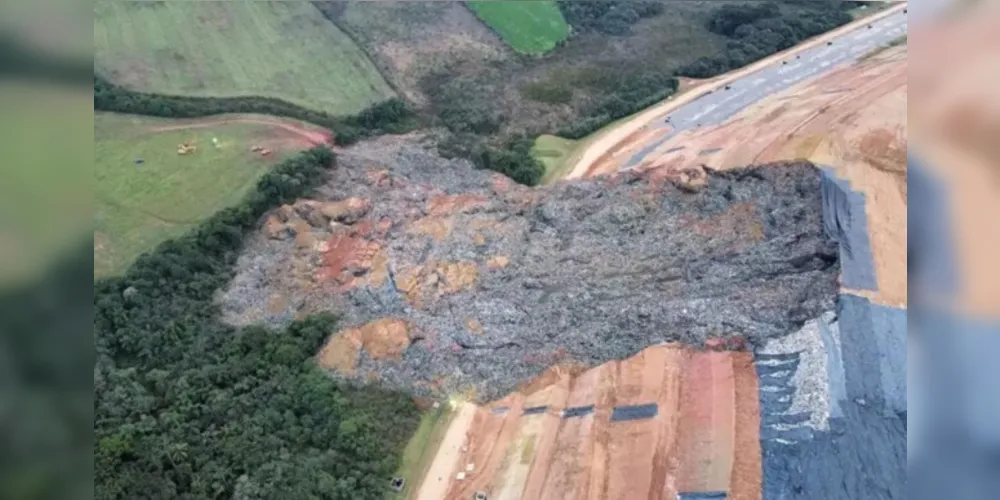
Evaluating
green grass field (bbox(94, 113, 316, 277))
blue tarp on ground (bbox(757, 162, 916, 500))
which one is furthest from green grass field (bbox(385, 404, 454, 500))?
green grass field (bbox(94, 113, 316, 277))

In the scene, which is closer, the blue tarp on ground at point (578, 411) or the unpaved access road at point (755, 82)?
the blue tarp on ground at point (578, 411)

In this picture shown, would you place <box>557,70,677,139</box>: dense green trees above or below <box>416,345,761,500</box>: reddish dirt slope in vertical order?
above

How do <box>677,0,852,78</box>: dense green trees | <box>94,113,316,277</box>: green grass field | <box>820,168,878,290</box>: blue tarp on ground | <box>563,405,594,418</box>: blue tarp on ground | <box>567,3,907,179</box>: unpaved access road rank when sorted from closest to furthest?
<box>563,405,594,418</box>: blue tarp on ground < <box>820,168,878,290</box>: blue tarp on ground < <box>94,113,316,277</box>: green grass field < <box>567,3,907,179</box>: unpaved access road < <box>677,0,852,78</box>: dense green trees

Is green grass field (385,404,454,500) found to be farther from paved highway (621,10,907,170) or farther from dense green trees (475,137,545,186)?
paved highway (621,10,907,170)

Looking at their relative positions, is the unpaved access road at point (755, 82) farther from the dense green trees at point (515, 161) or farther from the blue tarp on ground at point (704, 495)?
the blue tarp on ground at point (704, 495)

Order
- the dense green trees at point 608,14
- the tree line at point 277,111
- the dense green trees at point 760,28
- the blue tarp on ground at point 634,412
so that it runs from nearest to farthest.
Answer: the blue tarp on ground at point 634,412
the tree line at point 277,111
the dense green trees at point 760,28
the dense green trees at point 608,14
